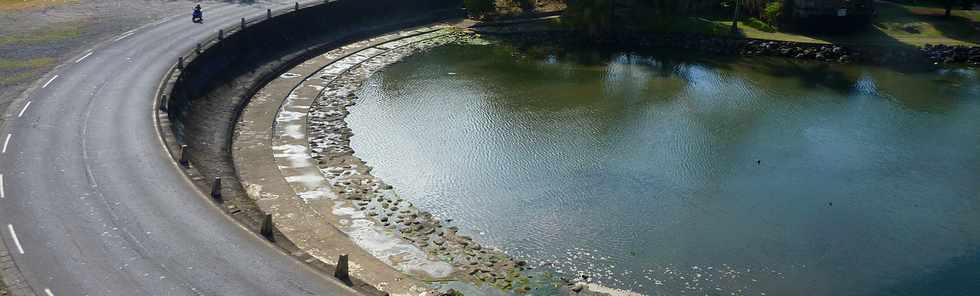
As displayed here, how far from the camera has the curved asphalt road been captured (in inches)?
1141

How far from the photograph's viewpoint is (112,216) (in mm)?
33656

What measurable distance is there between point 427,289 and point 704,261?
13.1 m

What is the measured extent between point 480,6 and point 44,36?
146ft

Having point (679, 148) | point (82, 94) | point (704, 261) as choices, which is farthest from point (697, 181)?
point (82, 94)

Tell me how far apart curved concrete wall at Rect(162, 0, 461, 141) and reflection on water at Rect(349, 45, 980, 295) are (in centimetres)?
904

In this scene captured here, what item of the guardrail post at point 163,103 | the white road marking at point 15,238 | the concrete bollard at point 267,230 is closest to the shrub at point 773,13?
the guardrail post at point 163,103

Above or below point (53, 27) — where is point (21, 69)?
below

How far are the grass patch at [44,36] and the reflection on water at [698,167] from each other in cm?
2324

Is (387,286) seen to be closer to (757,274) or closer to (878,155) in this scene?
(757,274)

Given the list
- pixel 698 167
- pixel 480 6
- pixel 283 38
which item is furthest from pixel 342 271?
pixel 480 6

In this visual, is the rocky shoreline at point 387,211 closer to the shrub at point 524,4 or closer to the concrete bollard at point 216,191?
the concrete bollard at point 216,191

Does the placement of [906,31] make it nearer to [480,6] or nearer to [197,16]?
[480,6]

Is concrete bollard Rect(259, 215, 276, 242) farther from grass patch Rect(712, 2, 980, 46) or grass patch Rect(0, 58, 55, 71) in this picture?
grass patch Rect(712, 2, 980, 46)

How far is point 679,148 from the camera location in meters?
53.2
